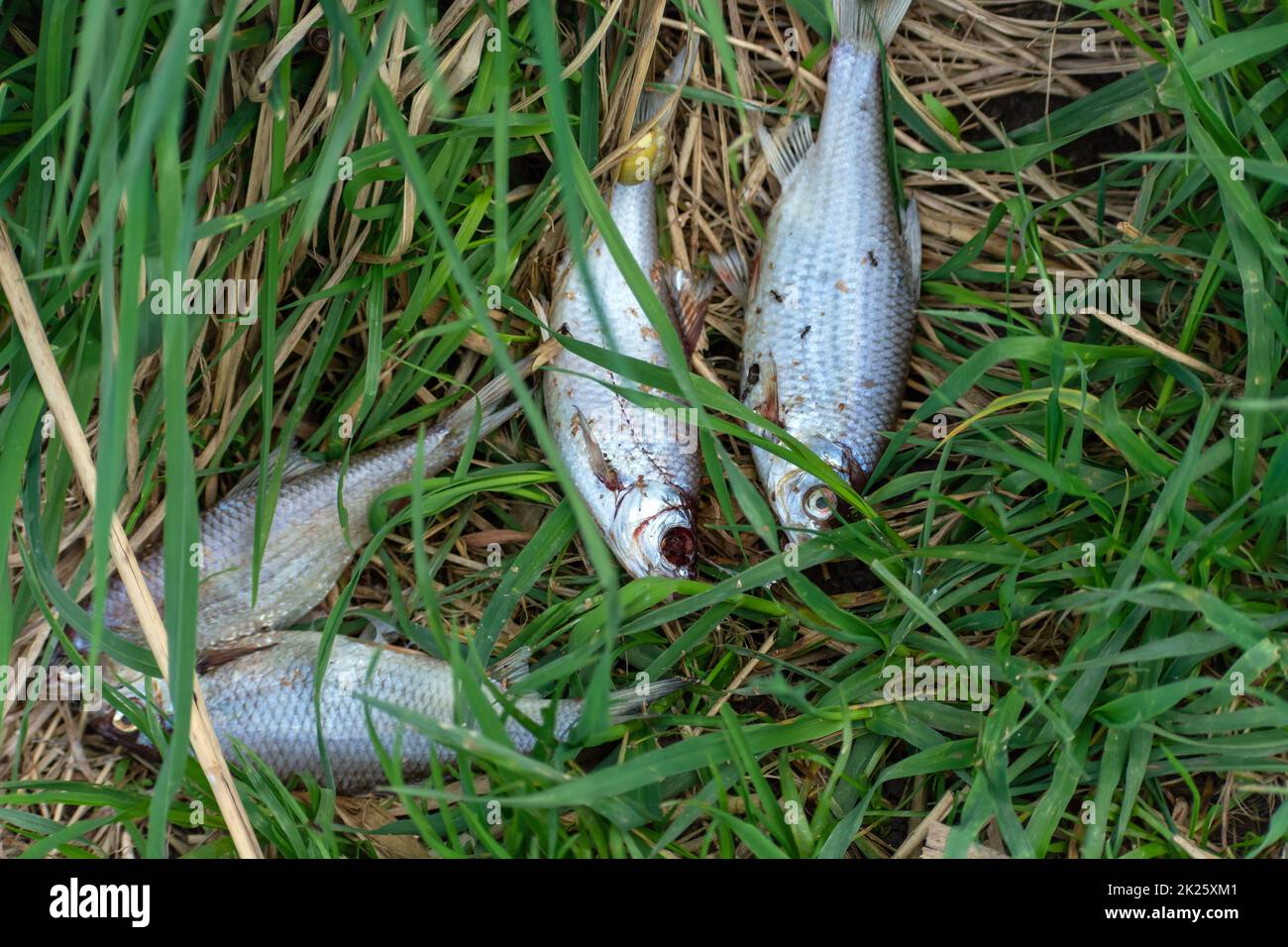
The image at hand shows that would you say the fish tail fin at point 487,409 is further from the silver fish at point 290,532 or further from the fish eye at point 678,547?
the fish eye at point 678,547

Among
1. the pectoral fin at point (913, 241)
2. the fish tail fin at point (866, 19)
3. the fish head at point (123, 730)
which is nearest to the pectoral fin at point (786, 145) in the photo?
the fish tail fin at point (866, 19)

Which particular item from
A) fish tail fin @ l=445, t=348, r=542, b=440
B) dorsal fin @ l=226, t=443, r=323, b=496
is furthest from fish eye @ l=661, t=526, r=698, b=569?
dorsal fin @ l=226, t=443, r=323, b=496

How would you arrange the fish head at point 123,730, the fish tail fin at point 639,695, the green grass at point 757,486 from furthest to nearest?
1. the fish head at point 123,730
2. the fish tail fin at point 639,695
3. the green grass at point 757,486

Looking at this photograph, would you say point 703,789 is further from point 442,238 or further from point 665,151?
point 665,151

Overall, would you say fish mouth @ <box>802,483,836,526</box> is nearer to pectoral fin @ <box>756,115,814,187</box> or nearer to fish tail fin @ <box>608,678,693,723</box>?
fish tail fin @ <box>608,678,693,723</box>

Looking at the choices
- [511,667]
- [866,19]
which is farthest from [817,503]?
[866,19]
